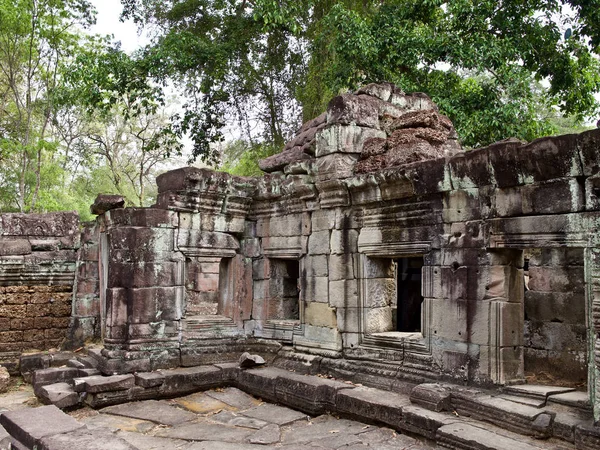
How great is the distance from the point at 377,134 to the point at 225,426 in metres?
4.17

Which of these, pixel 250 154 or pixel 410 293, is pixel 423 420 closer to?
pixel 410 293

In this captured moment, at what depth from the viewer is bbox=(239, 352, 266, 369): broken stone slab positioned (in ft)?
24.1

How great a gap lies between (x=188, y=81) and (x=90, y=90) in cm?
345

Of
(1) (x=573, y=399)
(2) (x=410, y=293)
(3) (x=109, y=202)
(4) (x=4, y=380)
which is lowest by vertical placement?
(4) (x=4, y=380)

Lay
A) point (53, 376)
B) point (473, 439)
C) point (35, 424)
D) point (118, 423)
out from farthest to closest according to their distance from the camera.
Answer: point (53, 376) < point (118, 423) < point (35, 424) < point (473, 439)

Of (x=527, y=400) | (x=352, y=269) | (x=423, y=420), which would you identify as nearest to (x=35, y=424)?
(x=423, y=420)

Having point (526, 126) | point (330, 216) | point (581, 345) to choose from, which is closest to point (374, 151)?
point (330, 216)

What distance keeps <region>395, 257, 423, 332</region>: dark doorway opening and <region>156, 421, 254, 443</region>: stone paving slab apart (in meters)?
4.96

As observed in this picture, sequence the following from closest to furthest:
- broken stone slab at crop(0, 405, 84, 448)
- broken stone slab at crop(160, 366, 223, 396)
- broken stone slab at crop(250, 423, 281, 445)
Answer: broken stone slab at crop(0, 405, 84, 448)
broken stone slab at crop(250, 423, 281, 445)
broken stone slab at crop(160, 366, 223, 396)

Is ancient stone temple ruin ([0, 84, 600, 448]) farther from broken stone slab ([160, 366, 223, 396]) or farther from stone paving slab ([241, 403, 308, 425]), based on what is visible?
stone paving slab ([241, 403, 308, 425])

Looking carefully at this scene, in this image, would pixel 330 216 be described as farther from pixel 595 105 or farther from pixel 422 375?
pixel 595 105

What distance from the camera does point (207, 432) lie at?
548 centimetres

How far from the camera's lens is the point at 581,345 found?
5.90 meters

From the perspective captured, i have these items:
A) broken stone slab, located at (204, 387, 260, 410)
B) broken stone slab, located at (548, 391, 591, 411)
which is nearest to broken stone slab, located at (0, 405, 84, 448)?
broken stone slab, located at (204, 387, 260, 410)
